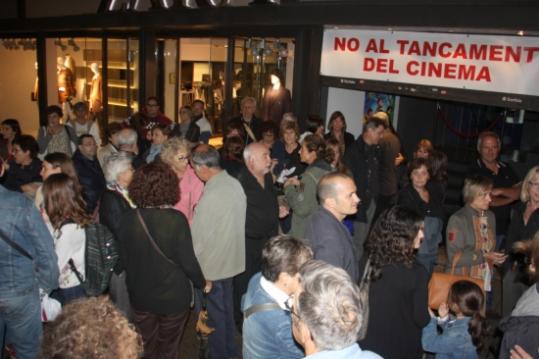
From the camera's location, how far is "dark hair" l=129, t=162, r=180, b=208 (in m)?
3.52

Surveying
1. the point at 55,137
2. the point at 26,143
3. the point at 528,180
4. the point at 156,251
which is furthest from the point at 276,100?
the point at 156,251

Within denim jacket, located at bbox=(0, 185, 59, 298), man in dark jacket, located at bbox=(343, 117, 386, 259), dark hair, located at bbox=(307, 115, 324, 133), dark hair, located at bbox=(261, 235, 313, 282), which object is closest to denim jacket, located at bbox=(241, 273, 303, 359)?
dark hair, located at bbox=(261, 235, 313, 282)

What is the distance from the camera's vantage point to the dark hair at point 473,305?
3342mm

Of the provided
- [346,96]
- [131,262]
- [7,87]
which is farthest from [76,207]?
[7,87]

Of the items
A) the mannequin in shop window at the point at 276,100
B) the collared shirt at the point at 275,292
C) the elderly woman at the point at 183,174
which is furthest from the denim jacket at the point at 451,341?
the mannequin in shop window at the point at 276,100

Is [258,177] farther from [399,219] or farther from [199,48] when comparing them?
[199,48]

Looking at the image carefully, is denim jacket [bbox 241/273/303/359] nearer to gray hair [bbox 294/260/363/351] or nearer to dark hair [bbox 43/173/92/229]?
gray hair [bbox 294/260/363/351]

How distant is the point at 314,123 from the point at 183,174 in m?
2.96

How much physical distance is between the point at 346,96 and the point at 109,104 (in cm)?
659

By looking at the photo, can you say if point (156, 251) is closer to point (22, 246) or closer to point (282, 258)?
point (22, 246)

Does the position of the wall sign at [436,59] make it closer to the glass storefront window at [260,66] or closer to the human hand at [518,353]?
the glass storefront window at [260,66]

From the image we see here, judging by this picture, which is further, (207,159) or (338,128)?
(338,128)

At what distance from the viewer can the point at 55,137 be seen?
24.6ft

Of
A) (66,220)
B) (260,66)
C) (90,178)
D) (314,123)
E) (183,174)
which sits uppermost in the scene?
(260,66)
